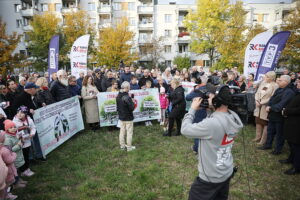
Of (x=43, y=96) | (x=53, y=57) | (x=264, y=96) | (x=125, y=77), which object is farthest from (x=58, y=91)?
(x=264, y=96)

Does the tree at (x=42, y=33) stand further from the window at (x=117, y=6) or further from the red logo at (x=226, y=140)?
the red logo at (x=226, y=140)

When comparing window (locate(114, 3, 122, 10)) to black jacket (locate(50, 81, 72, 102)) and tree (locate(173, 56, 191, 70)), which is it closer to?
tree (locate(173, 56, 191, 70))

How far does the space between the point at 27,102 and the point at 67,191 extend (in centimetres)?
243

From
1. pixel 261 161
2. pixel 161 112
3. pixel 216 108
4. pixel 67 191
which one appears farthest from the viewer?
pixel 161 112

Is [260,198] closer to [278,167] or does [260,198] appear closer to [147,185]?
[278,167]

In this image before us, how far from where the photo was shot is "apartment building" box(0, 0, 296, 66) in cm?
3575

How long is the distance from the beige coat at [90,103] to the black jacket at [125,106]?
2.30 m

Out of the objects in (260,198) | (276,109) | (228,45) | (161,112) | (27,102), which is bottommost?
(260,198)

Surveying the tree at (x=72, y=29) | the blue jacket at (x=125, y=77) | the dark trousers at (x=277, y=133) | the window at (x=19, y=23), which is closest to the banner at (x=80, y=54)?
the blue jacket at (x=125, y=77)

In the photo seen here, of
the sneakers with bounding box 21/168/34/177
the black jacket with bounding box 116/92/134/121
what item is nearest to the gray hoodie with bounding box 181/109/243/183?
the black jacket with bounding box 116/92/134/121

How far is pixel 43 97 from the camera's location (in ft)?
20.3

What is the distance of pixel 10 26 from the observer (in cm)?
3616

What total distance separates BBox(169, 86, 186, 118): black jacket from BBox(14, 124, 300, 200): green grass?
902 mm

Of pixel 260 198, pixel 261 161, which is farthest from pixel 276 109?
pixel 260 198
